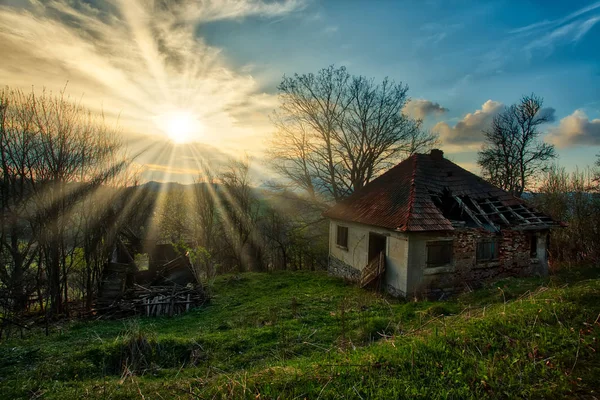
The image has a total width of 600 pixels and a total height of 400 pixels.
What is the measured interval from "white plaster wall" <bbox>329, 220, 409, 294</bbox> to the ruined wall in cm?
36

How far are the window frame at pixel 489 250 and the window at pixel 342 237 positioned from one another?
6297mm

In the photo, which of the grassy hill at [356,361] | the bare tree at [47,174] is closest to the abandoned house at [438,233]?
the grassy hill at [356,361]

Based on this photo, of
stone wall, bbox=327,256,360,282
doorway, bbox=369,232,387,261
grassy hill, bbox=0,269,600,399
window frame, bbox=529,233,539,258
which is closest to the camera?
grassy hill, bbox=0,269,600,399

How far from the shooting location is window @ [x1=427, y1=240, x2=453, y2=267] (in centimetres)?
1166

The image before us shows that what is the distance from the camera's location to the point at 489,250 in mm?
12805

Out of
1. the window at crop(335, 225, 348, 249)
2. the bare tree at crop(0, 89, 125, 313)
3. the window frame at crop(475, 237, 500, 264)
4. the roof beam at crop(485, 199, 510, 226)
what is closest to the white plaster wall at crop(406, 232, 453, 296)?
the window frame at crop(475, 237, 500, 264)

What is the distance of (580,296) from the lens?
186 inches

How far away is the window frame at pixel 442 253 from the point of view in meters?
11.6

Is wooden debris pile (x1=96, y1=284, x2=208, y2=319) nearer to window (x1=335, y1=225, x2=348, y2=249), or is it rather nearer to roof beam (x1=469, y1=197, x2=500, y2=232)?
window (x1=335, y1=225, x2=348, y2=249)

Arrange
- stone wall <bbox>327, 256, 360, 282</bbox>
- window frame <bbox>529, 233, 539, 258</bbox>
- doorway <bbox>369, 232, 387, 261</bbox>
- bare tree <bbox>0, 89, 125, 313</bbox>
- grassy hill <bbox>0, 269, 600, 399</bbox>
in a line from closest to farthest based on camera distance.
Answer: grassy hill <bbox>0, 269, 600, 399</bbox>, bare tree <bbox>0, 89, 125, 313</bbox>, window frame <bbox>529, 233, 539, 258</bbox>, doorway <bbox>369, 232, 387, 261</bbox>, stone wall <bbox>327, 256, 360, 282</bbox>

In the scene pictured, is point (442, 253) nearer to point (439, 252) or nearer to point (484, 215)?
point (439, 252)

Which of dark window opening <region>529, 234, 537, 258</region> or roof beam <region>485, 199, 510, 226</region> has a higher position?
roof beam <region>485, 199, 510, 226</region>

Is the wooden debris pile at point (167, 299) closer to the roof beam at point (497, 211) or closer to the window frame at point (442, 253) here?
the window frame at point (442, 253)

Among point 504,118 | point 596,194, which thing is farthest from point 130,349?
point 504,118
